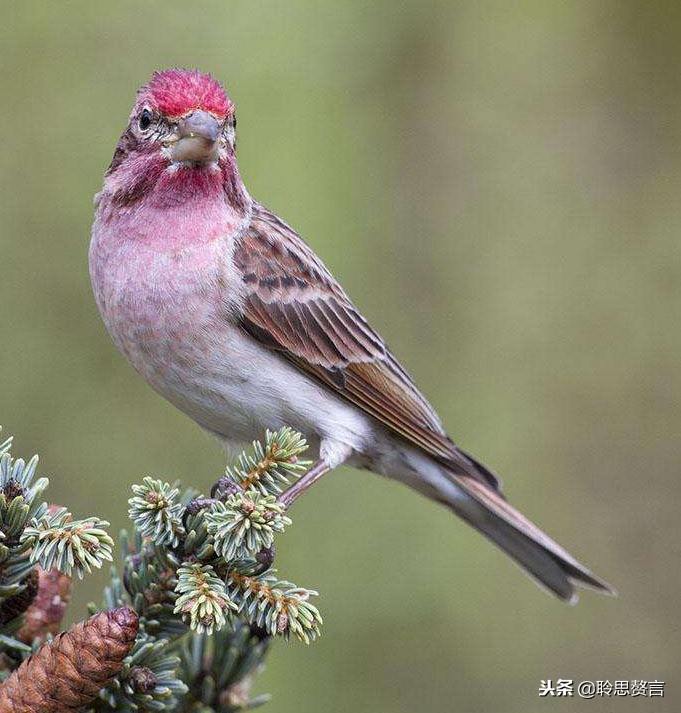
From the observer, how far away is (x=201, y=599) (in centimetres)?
276

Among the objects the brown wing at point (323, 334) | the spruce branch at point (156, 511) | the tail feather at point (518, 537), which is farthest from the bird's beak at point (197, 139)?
the tail feather at point (518, 537)

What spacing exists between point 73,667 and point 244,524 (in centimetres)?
58

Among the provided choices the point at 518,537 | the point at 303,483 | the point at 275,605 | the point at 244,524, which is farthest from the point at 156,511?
the point at 518,537

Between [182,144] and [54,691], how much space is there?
82.2 inches

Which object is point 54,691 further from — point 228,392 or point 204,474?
point 204,474

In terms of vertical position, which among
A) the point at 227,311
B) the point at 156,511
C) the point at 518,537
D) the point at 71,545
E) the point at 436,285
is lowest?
the point at 71,545

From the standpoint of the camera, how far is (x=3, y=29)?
5688mm

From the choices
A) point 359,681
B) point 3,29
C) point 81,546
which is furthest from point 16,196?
point 81,546

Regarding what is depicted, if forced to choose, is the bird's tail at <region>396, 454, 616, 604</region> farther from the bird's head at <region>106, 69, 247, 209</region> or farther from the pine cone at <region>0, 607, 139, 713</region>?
the pine cone at <region>0, 607, 139, 713</region>

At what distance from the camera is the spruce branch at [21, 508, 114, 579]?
2.57m

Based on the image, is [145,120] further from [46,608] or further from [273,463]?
[46,608]

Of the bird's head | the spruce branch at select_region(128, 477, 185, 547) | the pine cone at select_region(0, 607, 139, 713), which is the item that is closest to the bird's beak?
the bird's head

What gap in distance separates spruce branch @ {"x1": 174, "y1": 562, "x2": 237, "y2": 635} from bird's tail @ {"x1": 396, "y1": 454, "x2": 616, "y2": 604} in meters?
2.04

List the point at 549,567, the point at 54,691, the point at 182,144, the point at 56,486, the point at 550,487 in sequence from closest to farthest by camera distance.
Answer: the point at 54,691, the point at 182,144, the point at 549,567, the point at 56,486, the point at 550,487
